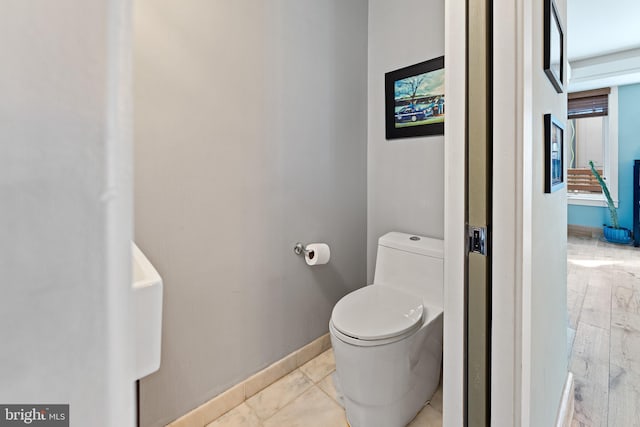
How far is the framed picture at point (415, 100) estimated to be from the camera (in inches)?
63.6

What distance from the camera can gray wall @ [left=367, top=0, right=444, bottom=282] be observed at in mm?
1637

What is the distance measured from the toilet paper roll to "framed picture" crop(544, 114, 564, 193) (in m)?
0.95

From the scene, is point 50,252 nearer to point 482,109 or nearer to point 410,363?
point 482,109

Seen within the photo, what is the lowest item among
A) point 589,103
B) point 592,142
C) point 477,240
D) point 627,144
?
point 477,240

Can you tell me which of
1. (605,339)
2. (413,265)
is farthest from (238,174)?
(605,339)

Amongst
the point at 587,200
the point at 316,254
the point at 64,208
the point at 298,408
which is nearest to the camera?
the point at 64,208

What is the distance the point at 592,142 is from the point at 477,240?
17.6 feet

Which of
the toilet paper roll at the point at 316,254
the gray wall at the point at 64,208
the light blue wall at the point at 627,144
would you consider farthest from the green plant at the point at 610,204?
the gray wall at the point at 64,208

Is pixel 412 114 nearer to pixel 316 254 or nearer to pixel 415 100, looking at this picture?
pixel 415 100

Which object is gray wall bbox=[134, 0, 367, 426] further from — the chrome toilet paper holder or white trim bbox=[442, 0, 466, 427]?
white trim bbox=[442, 0, 466, 427]

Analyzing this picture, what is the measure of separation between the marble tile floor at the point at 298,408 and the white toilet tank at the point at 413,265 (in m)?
0.50

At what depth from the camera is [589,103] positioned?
420cm

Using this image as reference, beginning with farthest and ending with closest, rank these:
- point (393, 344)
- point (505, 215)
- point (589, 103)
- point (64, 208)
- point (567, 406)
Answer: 1. point (589, 103)
2. point (567, 406)
3. point (393, 344)
4. point (505, 215)
5. point (64, 208)

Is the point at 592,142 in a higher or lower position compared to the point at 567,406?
higher
